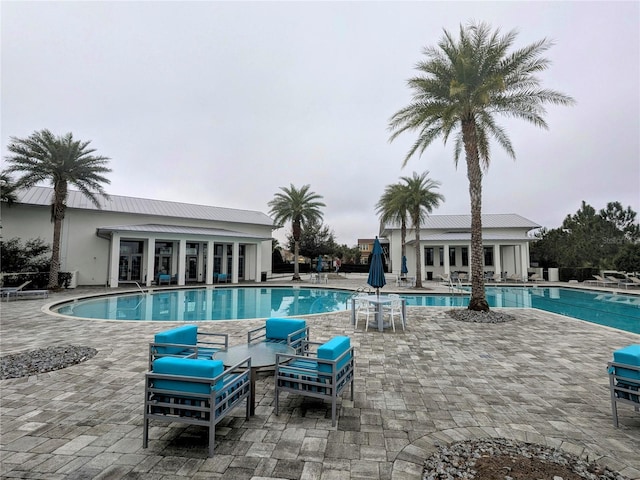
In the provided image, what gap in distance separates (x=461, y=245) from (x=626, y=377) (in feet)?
85.6

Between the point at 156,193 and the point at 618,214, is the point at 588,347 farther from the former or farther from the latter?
the point at 156,193

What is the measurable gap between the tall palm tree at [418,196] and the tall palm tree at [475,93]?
8772 millimetres

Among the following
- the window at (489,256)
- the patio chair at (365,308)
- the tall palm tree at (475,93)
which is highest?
the tall palm tree at (475,93)

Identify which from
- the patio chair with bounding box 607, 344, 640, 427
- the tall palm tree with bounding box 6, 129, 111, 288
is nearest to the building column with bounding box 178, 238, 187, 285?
the tall palm tree with bounding box 6, 129, 111, 288

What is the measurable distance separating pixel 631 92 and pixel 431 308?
11.7 metres

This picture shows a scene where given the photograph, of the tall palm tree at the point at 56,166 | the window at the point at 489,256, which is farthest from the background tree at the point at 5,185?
the window at the point at 489,256

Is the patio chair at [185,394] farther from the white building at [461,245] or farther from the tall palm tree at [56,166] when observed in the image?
the white building at [461,245]

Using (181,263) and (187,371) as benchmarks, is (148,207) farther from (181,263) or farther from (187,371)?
(187,371)

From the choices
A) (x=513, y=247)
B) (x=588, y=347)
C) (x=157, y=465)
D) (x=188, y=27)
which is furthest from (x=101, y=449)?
(x=513, y=247)

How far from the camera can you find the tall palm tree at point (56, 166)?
17.1m

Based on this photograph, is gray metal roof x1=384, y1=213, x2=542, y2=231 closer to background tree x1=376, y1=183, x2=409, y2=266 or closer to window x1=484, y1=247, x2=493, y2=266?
window x1=484, y1=247, x2=493, y2=266

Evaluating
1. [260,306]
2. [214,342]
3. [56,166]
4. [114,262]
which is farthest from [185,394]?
[114,262]

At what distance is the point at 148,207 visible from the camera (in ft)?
87.6

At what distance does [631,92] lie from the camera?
1201cm
